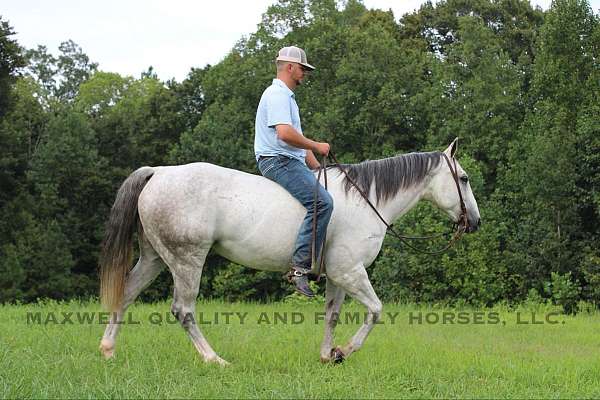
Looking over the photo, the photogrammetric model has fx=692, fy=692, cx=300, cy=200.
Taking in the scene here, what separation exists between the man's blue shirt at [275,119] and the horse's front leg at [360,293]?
3.87 ft

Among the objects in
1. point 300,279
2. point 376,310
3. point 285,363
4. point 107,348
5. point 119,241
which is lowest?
point 107,348

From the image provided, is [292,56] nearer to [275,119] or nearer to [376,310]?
[275,119]

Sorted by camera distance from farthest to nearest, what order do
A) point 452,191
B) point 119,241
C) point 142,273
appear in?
point 452,191
point 142,273
point 119,241

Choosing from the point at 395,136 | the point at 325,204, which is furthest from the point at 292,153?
the point at 395,136

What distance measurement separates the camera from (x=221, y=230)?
630 centimetres

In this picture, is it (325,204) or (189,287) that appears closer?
(325,204)

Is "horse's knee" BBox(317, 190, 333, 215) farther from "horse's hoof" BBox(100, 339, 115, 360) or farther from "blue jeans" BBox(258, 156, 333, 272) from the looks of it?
"horse's hoof" BBox(100, 339, 115, 360)

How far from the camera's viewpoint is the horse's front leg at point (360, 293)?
6.42m

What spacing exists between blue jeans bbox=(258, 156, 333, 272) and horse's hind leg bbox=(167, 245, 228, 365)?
2.83 ft

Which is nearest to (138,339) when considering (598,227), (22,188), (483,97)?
(598,227)

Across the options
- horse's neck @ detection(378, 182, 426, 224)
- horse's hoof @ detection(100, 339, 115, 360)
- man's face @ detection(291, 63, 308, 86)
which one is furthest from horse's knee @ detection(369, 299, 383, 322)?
horse's hoof @ detection(100, 339, 115, 360)

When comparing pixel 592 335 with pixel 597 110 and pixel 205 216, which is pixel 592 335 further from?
pixel 597 110

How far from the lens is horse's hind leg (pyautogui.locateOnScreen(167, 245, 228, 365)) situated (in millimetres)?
6295

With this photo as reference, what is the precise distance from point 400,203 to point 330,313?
1306mm
